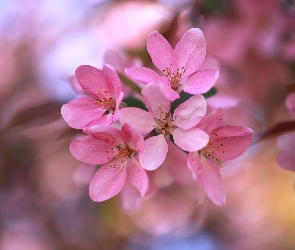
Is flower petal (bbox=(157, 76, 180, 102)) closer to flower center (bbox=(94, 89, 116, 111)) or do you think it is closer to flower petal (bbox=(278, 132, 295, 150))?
flower center (bbox=(94, 89, 116, 111))

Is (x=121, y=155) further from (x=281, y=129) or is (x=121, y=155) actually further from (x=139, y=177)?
(x=281, y=129)

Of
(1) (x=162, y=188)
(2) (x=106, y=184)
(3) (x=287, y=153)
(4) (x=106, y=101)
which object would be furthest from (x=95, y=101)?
(1) (x=162, y=188)

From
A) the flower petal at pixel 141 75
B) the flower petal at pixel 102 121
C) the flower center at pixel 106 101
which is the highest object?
the flower petal at pixel 141 75

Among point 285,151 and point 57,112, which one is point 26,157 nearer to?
point 57,112

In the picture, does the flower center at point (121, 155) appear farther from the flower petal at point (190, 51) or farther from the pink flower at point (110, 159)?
the flower petal at point (190, 51)

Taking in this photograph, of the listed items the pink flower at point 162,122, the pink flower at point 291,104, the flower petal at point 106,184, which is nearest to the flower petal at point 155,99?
the pink flower at point 162,122

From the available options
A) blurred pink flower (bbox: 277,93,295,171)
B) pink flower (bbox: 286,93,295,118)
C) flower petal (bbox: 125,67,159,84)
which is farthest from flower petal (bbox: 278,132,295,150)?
flower petal (bbox: 125,67,159,84)
